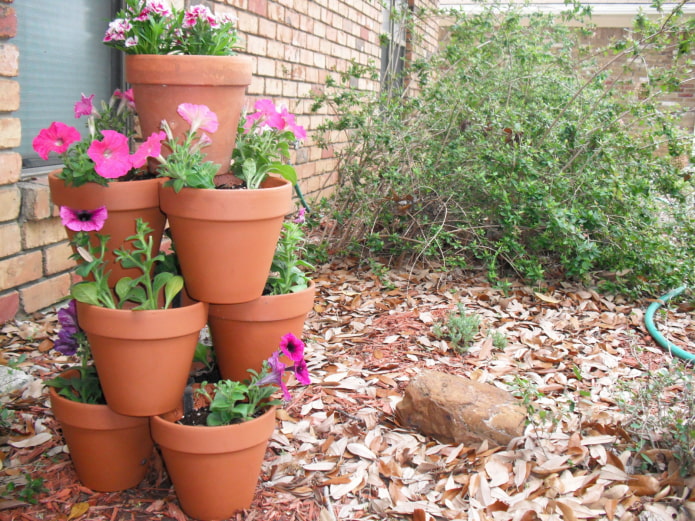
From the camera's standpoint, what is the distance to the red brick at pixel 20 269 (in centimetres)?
264

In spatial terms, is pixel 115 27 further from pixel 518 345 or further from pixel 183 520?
pixel 518 345

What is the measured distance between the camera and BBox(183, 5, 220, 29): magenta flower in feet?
6.30

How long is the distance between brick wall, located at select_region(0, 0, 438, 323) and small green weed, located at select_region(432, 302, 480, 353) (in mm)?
1726

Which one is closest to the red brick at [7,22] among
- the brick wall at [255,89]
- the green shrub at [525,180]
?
the brick wall at [255,89]

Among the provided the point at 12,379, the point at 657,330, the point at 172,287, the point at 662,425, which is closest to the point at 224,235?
the point at 172,287

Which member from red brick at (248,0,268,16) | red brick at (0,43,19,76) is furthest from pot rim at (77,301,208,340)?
red brick at (248,0,268,16)

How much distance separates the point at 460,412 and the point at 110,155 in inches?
55.5

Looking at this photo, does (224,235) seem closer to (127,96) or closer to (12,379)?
(127,96)

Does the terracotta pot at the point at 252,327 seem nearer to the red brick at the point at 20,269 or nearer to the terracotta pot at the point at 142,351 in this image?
the terracotta pot at the point at 142,351

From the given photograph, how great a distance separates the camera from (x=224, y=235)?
1.86 metres

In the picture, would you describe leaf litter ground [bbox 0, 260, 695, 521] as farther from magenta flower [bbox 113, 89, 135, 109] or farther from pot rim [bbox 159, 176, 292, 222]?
magenta flower [bbox 113, 89, 135, 109]

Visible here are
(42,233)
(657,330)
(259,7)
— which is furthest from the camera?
(259,7)

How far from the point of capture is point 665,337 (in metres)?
3.46

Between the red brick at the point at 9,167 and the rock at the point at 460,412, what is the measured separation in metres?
1.75
